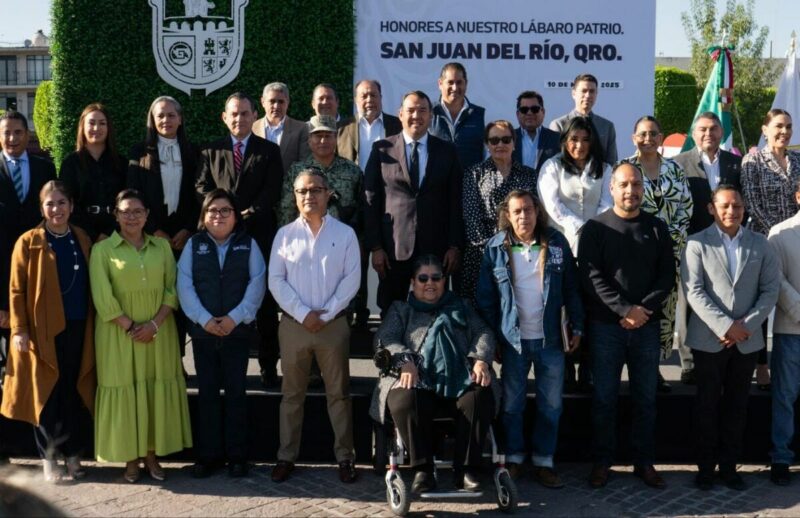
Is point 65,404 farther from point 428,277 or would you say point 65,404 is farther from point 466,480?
point 466,480

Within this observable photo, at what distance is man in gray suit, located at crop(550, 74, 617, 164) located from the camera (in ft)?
22.0

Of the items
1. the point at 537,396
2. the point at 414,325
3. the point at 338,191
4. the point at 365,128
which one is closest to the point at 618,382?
the point at 537,396

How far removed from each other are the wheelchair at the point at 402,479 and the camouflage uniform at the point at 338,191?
167cm

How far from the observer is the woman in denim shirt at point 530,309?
5.28 metres

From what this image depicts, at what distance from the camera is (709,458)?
17.4ft

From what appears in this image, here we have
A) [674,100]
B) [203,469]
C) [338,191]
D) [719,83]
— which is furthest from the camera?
[674,100]

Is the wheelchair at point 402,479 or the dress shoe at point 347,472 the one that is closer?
the wheelchair at point 402,479

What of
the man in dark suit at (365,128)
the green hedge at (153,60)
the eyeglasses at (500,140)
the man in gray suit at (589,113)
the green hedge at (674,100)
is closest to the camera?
the eyeglasses at (500,140)

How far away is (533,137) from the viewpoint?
264 inches

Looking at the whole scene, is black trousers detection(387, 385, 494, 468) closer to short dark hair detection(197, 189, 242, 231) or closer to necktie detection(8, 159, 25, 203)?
short dark hair detection(197, 189, 242, 231)

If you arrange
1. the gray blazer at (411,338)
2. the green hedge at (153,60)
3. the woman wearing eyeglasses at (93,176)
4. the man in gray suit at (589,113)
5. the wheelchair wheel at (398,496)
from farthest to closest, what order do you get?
the green hedge at (153,60)
the man in gray suit at (589,113)
the woman wearing eyeglasses at (93,176)
the gray blazer at (411,338)
the wheelchair wheel at (398,496)

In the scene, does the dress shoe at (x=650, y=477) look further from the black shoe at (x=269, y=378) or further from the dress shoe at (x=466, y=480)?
the black shoe at (x=269, y=378)

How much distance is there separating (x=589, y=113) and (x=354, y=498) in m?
3.61

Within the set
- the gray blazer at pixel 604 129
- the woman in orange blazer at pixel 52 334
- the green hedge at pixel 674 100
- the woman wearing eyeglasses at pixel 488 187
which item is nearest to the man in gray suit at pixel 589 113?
the gray blazer at pixel 604 129
